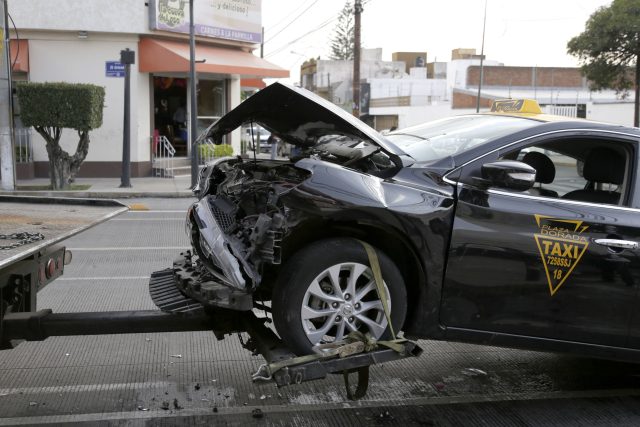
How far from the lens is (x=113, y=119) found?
21.2m

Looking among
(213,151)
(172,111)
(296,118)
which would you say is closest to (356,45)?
(172,111)

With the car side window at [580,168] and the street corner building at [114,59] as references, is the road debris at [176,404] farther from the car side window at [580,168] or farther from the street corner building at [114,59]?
the street corner building at [114,59]

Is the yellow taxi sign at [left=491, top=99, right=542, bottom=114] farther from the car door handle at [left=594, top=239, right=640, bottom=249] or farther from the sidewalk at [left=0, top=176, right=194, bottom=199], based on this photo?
the sidewalk at [left=0, top=176, right=194, bottom=199]

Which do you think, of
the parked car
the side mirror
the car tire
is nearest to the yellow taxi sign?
the parked car

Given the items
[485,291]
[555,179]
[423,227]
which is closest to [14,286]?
[423,227]

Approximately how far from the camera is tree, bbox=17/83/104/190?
17.1 meters

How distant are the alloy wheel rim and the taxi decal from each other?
95cm

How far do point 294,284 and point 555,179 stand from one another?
2.33 metres

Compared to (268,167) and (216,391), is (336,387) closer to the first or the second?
(216,391)

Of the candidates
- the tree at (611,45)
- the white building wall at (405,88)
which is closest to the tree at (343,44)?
the white building wall at (405,88)

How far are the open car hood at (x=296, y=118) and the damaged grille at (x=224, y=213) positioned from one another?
579 millimetres

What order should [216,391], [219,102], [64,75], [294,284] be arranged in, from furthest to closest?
[219,102], [64,75], [216,391], [294,284]

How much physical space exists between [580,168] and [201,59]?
742 inches

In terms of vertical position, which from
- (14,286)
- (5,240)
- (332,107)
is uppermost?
(332,107)
